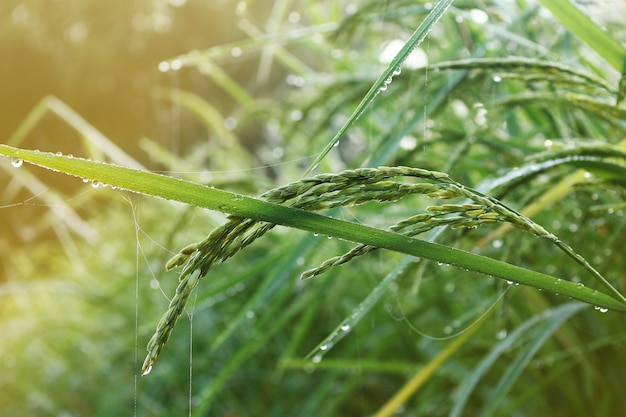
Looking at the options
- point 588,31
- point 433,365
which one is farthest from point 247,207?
point 433,365

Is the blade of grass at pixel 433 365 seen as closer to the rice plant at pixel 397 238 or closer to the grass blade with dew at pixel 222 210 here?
the rice plant at pixel 397 238

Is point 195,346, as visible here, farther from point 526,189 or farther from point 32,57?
point 32,57

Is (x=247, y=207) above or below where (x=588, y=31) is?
below

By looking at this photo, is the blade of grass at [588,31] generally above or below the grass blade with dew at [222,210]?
above

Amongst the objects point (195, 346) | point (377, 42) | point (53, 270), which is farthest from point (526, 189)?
point (53, 270)

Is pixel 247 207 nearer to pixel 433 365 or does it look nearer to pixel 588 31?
pixel 588 31

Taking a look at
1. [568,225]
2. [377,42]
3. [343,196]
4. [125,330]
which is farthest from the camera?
[125,330]

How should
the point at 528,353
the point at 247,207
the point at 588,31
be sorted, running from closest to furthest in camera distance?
the point at 247,207, the point at 588,31, the point at 528,353

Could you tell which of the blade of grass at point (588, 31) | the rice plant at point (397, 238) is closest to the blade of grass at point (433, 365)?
the rice plant at point (397, 238)
